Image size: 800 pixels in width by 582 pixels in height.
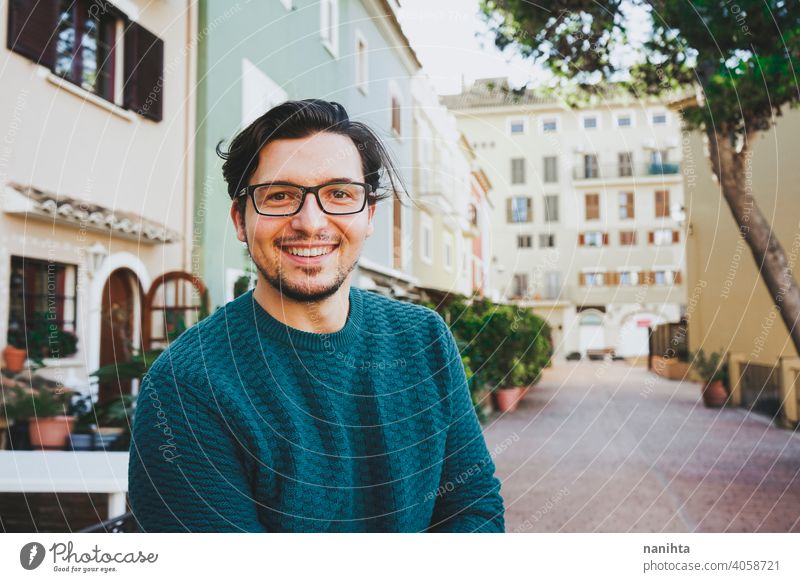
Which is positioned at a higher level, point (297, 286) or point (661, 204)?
point (661, 204)

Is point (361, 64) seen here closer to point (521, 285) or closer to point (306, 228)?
point (521, 285)

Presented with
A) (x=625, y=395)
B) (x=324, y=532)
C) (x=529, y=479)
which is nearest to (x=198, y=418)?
(x=324, y=532)

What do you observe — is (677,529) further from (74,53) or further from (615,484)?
(74,53)

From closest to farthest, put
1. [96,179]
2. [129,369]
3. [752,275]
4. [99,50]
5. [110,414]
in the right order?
[110,414] → [129,369] → [96,179] → [99,50] → [752,275]

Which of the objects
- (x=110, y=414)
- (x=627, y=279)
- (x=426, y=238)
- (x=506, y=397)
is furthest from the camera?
(x=506, y=397)

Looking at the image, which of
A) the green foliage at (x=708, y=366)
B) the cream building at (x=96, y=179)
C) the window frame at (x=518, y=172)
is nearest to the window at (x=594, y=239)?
the window frame at (x=518, y=172)

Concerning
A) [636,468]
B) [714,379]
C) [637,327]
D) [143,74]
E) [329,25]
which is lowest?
[636,468]

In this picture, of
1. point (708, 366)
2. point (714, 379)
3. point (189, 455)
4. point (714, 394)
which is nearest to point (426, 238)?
point (189, 455)
